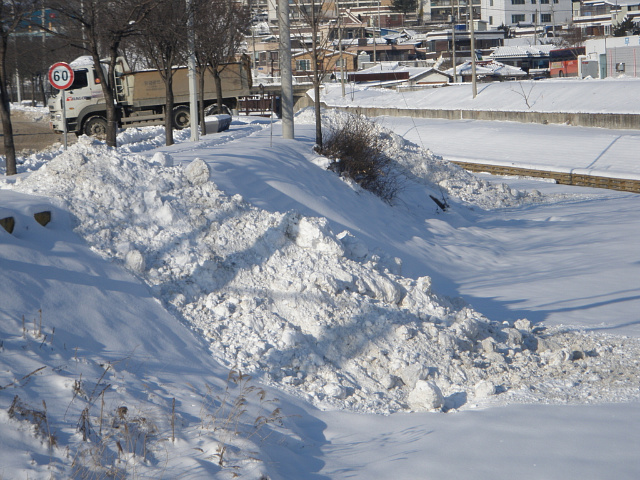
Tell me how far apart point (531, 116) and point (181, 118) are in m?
18.7

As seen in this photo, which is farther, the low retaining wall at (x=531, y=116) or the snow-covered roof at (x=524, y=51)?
the snow-covered roof at (x=524, y=51)

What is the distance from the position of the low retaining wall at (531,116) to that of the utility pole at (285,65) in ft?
36.0

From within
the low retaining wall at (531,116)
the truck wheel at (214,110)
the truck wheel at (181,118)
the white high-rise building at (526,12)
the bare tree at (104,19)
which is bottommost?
the low retaining wall at (531,116)

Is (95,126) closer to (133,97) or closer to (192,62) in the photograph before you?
(133,97)

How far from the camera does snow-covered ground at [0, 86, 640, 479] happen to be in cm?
503

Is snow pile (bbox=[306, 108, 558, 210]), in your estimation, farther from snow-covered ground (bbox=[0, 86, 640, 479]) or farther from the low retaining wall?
snow-covered ground (bbox=[0, 86, 640, 479])

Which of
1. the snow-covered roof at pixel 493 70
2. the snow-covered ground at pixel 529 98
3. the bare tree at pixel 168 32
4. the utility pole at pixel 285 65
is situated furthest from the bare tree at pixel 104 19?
the snow-covered roof at pixel 493 70

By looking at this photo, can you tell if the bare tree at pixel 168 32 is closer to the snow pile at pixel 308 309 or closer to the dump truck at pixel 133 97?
the dump truck at pixel 133 97

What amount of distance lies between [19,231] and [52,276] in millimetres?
744

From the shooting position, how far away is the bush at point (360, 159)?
16.0m

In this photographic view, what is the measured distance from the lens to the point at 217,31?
26.0 meters

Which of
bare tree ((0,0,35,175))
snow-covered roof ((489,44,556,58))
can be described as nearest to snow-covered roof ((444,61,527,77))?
snow-covered roof ((489,44,556,58))

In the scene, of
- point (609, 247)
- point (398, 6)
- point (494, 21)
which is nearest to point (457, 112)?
point (609, 247)

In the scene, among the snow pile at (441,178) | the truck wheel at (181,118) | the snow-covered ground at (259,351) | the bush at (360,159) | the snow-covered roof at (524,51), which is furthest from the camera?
the snow-covered roof at (524,51)
